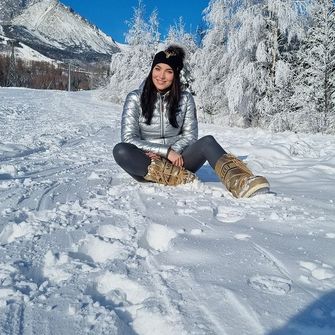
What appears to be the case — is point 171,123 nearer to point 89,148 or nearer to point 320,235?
point 320,235

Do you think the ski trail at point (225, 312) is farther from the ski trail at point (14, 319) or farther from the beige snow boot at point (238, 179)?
the beige snow boot at point (238, 179)

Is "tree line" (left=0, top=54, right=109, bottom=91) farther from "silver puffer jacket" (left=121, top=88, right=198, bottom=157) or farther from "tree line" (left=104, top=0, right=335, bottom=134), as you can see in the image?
"silver puffer jacket" (left=121, top=88, right=198, bottom=157)

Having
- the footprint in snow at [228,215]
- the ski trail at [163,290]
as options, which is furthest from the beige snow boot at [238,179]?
the ski trail at [163,290]

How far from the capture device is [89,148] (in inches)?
212

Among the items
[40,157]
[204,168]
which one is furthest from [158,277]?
[40,157]

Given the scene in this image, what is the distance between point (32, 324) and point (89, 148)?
439 centimetres

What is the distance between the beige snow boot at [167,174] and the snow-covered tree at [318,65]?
1076 centimetres

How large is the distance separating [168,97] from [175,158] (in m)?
0.59

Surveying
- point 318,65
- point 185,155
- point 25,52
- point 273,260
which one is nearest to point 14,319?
point 273,260

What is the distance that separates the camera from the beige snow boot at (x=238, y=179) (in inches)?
97.3

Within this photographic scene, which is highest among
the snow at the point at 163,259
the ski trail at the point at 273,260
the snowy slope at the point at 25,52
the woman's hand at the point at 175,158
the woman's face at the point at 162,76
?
the snowy slope at the point at 25,52

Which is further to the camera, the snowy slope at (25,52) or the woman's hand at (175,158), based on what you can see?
the snowy slope at (25,52)

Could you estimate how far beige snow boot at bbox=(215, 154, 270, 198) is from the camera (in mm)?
2473

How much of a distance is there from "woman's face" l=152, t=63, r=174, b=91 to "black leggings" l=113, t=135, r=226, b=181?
0.57 m
